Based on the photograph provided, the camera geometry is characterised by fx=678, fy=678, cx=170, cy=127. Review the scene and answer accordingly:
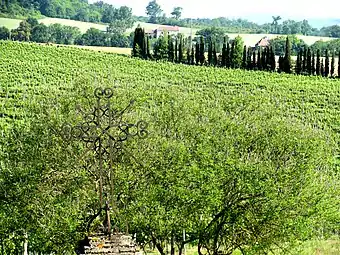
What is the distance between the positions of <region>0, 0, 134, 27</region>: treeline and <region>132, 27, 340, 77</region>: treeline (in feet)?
82.5

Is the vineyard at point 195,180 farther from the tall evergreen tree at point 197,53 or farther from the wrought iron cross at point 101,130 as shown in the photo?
the tall evergreen tree at point 197,53

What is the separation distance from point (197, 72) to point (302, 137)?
55809 mm

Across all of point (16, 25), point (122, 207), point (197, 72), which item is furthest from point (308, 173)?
point (16, 25)

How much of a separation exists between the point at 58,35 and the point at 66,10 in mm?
35577

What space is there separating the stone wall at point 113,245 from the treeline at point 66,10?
313 ft

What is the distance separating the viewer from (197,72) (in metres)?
80.3

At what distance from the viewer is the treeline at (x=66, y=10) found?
11134 cm

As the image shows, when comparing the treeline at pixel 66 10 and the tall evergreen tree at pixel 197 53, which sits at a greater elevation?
the treeline at pixel 66 10

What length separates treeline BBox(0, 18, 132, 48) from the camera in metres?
109

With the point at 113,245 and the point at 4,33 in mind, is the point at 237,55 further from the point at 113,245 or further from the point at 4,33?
the point at 113,245

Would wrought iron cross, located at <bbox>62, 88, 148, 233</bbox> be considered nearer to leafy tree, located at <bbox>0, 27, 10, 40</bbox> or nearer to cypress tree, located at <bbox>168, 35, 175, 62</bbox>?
cypress tree, located at <bbox>168, 35, 175, 62</bbox>

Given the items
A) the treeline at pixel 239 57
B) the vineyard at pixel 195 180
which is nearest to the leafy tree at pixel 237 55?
the treeline at pixel 239 57

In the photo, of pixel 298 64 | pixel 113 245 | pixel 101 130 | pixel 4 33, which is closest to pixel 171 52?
pixel 298 64

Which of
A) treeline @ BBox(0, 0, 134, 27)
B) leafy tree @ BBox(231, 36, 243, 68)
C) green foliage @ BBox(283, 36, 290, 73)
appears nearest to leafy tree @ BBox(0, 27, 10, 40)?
treeline @ BBox(0, 0, 134, 27)
